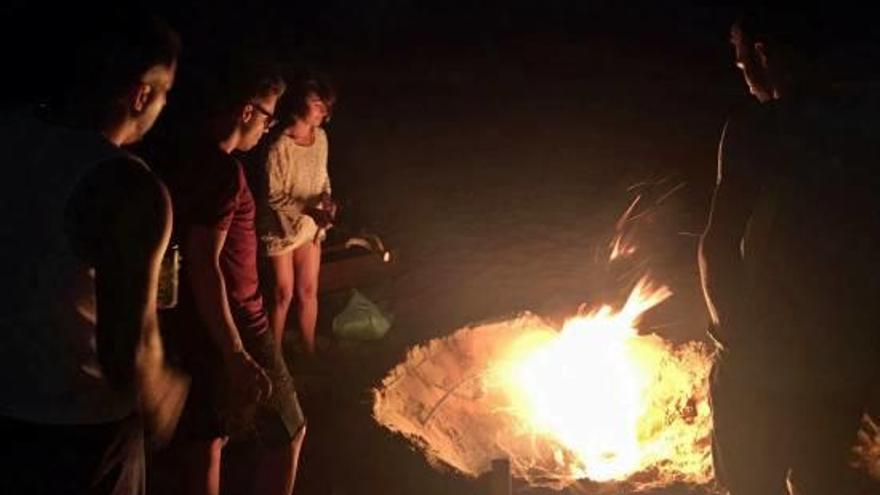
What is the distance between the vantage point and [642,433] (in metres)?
4.94

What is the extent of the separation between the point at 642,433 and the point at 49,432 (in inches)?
132

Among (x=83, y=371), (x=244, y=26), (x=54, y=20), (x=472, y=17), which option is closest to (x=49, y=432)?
(x=83, y=371)

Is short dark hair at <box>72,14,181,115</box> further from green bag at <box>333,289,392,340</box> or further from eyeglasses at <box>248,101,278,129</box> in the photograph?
green bag at <box>333,289,392,340</box>

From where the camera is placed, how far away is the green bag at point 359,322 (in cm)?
656

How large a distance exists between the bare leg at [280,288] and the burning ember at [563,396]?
3.79 ft

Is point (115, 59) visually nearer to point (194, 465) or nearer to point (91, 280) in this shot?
point (91, 280)

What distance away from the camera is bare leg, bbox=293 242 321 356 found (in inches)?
236

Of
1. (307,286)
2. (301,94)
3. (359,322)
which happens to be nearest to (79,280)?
(301,94)

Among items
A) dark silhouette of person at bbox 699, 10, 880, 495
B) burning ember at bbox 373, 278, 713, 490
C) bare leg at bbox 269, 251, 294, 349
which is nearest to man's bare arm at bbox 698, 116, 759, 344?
dark silhouette of person at bbox 699, 10, 880, 495

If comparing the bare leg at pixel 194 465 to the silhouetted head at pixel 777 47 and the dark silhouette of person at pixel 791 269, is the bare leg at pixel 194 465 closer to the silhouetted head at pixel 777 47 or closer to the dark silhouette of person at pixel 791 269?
the dark silhouette of person at pixel 791 269

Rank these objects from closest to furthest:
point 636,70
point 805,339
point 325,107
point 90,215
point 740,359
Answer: point 90,215
point 805,339
point 740,359
point 325,107
point 636,70

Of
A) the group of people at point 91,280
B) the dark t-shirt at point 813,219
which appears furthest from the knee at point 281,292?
the dark t-shirt at point 813,219

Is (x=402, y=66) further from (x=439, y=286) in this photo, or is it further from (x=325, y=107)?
(x=325, y=107)

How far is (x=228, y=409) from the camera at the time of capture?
11.9ft
